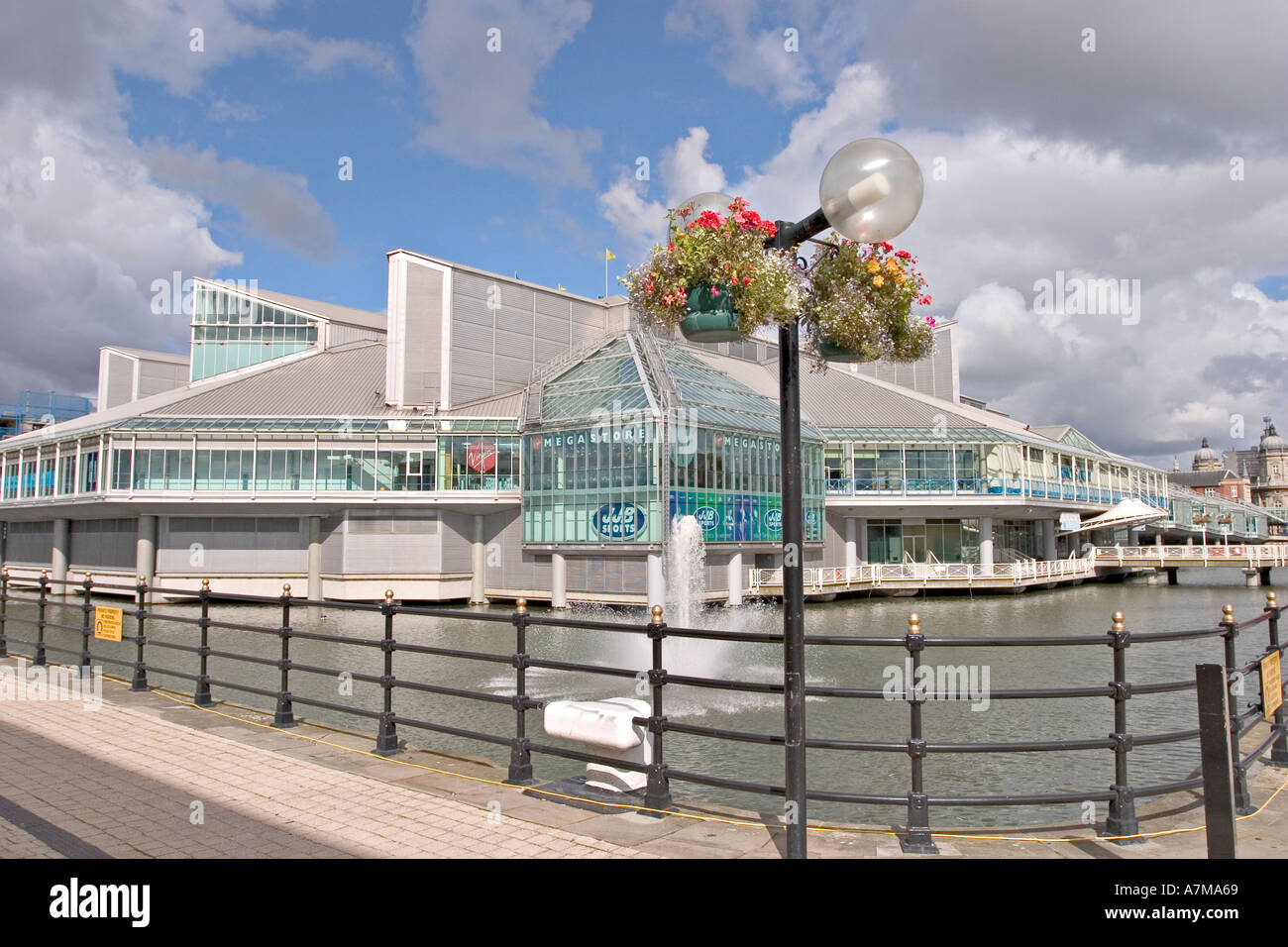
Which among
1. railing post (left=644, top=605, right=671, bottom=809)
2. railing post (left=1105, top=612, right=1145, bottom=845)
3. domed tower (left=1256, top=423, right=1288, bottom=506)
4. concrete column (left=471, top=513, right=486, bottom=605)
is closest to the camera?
railing post (left=1105, top=612, right=1145, bottom=845)

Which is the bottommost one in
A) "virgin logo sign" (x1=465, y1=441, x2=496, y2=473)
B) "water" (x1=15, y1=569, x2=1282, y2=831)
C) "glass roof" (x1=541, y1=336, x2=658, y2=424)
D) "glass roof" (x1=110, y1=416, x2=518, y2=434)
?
"water" (x1=15, y1=569, x2=1282, y2=831)

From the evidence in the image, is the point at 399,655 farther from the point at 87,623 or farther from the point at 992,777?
the point at 992,777

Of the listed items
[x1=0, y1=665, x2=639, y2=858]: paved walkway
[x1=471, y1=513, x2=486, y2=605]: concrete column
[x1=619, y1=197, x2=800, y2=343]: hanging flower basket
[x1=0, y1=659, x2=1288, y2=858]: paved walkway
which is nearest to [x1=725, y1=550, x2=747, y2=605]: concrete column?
[x1=471, y1=513, x2=486, y2=605]: concrete column

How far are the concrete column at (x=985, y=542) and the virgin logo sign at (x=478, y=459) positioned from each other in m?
24.6

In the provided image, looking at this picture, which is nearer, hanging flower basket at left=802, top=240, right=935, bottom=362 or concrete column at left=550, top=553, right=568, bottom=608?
hanging flower basket at left=802, top=240, right=935, bottom=362

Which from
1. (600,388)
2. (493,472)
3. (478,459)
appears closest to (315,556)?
(478,459)

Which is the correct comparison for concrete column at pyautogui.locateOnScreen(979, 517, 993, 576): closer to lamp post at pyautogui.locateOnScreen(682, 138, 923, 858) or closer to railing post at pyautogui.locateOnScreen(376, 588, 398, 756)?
railing post at pyautogui.locateOnScreen(376, 588, 398, 756)

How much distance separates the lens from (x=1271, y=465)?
556 ft

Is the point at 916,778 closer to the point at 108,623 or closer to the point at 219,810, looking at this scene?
the point at 219,810

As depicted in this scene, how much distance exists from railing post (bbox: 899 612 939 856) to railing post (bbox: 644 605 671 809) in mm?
1567

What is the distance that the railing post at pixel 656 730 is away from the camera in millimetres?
5871

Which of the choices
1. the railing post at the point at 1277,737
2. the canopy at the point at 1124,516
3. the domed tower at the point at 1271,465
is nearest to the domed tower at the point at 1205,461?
the domed tower at the point at 1271,465

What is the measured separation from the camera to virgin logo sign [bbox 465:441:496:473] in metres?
41.2

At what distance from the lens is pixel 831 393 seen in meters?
53.6
